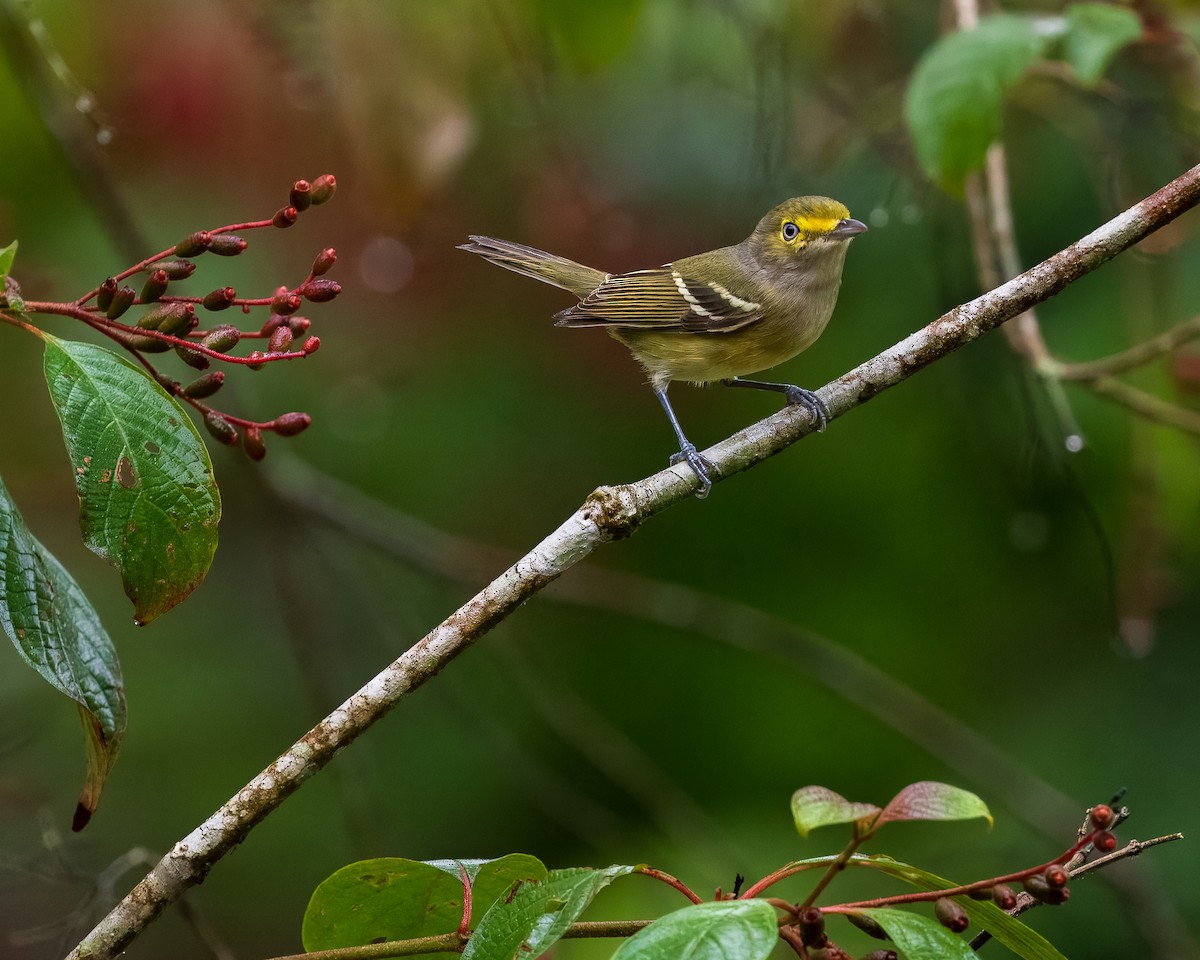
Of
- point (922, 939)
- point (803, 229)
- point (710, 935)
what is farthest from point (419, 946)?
point (803, 229)

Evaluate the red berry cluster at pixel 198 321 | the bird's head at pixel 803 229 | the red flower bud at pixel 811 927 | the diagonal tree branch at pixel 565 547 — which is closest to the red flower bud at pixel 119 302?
the red berry cluster at pixel 198 321

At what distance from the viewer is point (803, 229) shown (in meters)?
4.04

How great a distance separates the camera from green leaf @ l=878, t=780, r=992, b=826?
1.47m

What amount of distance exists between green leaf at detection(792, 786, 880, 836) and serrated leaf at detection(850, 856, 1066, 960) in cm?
7

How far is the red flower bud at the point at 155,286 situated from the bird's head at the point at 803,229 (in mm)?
2400

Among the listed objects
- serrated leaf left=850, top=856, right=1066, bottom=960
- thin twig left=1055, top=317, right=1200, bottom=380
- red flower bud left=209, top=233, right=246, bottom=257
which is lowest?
serrated leaf left=850, top=856, right=1066, bottom=960

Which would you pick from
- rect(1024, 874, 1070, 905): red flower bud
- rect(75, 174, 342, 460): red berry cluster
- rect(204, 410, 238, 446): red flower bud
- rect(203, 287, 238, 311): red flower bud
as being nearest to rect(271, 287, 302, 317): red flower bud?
rect(75, 174, 342, 460): red berry cluster

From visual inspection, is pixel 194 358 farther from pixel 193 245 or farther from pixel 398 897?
pixel 398 897

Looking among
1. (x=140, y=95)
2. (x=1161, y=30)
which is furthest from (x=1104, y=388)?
(x=140, y=95)

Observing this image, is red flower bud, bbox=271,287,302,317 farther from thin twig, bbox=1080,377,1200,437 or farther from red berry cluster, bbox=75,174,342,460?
thin twig, bbox=1080,377,1200,437

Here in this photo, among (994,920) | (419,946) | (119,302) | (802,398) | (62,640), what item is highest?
(119,302)

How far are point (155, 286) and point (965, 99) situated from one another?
1.97 meters

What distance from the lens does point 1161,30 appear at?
366cm

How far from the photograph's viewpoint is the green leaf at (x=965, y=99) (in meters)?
2.89
